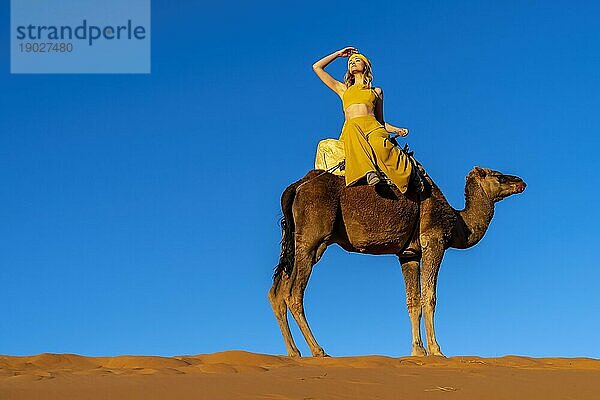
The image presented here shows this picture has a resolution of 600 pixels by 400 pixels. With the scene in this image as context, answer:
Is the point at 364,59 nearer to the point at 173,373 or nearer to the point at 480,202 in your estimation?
the point at 480,202

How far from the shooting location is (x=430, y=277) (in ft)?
45.2

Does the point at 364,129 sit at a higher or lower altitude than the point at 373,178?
higher

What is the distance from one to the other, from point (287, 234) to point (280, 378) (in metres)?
5.59

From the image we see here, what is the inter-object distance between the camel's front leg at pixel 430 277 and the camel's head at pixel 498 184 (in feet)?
5.61

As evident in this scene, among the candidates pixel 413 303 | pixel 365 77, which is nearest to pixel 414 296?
pixel 413 303

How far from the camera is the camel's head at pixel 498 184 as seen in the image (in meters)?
15.2

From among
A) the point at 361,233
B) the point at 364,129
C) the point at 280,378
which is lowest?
the point at 280,378

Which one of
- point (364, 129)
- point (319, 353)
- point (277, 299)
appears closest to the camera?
point (319, 353)

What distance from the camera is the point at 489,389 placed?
8109 millimetres

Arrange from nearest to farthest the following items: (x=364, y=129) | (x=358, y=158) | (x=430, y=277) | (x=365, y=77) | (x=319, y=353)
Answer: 1. (x=319, y=353)
2. (x=358, y=158)
3. (x=430, y=277)
4. (x=364, y=129)
5. (x=365, y=77)

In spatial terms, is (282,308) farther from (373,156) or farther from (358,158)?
(373,156)

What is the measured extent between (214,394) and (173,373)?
4.74ft

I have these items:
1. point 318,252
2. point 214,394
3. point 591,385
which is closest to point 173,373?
point 214,394

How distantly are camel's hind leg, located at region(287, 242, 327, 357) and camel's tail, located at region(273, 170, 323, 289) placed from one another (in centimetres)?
35
